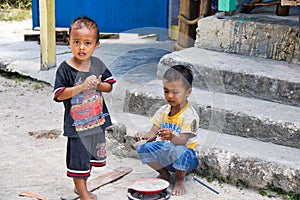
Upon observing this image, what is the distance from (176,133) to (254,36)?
1.66 metres

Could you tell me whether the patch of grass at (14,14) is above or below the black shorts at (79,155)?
above

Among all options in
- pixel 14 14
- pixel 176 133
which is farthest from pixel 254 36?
pixel 14 14

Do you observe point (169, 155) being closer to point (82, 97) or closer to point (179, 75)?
point (179, 75)

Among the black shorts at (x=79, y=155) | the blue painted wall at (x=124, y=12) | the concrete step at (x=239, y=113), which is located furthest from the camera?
the blue painted wall at (x=124, y=12)

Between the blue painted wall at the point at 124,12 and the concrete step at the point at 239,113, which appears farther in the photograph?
the blue painted wall at the point at 124,12

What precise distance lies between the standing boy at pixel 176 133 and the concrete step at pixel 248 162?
180mm

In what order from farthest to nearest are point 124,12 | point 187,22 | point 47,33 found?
point 124,12 < point 47,33 < point 187,22

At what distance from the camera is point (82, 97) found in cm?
267

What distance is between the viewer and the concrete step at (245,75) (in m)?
3.64

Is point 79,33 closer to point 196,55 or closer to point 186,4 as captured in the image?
point 196,55

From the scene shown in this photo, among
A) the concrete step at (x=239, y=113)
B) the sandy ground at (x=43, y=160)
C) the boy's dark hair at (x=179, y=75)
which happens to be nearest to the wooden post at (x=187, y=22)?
the sandy ground at (x=43, y=160)

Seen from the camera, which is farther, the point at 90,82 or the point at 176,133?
the point at 176,133

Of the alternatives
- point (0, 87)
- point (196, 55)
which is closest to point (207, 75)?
point (196, 55)

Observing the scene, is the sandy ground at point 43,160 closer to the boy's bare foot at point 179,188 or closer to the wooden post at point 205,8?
the boy's bare foot at point 179,188
